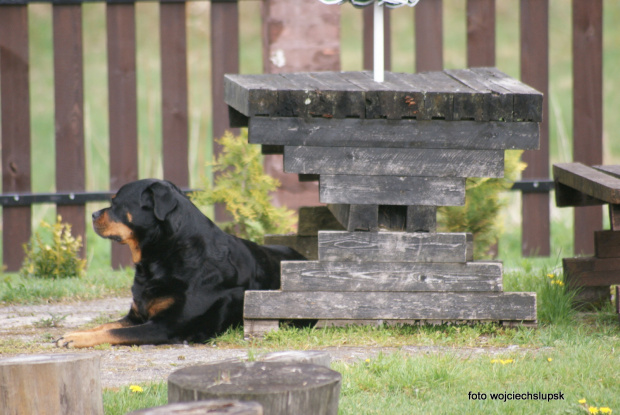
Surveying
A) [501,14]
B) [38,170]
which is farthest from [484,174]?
[501,14]

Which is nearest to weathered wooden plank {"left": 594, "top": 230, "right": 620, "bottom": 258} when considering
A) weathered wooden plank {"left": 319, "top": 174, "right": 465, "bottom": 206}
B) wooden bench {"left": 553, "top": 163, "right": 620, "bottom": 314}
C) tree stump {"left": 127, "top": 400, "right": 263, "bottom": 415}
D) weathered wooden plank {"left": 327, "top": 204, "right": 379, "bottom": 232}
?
wooden bench {"left": 553, "top": 163, "right": 620, "bottom": 314}

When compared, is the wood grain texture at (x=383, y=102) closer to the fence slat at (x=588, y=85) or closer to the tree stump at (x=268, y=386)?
the tree stump at (x=268, y=386)

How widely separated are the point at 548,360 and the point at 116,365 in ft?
6.35

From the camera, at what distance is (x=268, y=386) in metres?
2.29

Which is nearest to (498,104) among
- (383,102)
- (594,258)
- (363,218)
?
(383,102)

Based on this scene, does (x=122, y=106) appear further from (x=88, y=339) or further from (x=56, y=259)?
(x=88, y=339)

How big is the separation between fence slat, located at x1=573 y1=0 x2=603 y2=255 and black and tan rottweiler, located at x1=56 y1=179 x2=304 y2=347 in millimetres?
3782

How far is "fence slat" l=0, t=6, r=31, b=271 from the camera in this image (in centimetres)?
635

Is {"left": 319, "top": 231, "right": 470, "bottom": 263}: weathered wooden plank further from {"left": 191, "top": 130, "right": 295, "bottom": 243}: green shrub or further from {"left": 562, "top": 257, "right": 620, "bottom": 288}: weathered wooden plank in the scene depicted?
{"left": 191, "top": 130, "right": 295, "bottom": 243}: green shrub

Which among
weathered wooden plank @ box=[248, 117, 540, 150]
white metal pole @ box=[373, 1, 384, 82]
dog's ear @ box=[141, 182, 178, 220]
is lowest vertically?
dog's ear @ box=[141, 182, 178, 220]

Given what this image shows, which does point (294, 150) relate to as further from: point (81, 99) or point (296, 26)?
point (81, 99)

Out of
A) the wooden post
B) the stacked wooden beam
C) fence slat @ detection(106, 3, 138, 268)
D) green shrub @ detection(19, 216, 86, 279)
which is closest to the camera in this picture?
the stacked wooden beam

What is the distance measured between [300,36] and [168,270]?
9.62ft

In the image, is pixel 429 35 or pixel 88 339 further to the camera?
pixel 429 35
